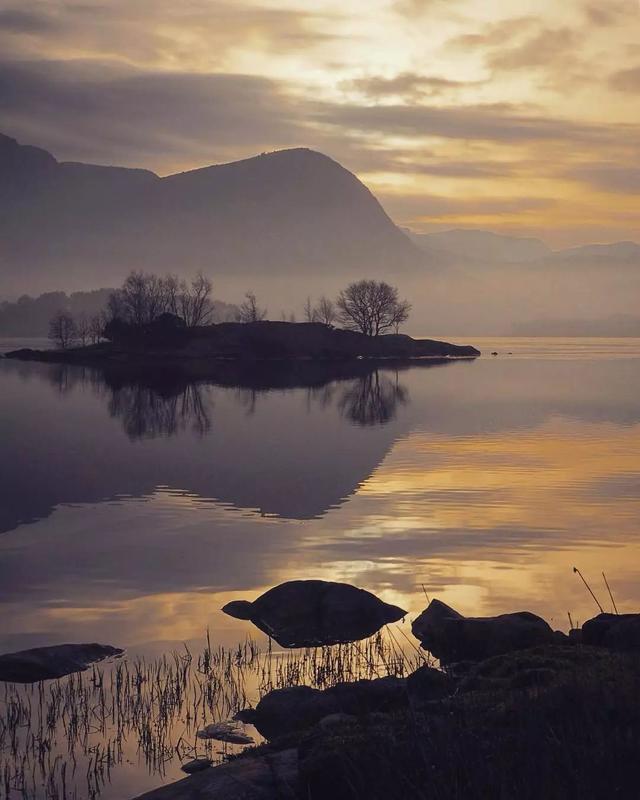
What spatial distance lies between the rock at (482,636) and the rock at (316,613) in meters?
1.46

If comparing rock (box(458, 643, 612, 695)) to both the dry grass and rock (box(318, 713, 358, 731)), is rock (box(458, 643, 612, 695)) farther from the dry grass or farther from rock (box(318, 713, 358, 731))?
rock (box(318, 713, 358, 731))

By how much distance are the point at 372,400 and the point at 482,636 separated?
6152cm

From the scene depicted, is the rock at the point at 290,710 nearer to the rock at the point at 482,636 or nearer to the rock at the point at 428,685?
the rock at the point at 428,685

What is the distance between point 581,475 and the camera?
3644 centimetres

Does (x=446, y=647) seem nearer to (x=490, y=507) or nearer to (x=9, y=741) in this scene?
(x=9, y=741)

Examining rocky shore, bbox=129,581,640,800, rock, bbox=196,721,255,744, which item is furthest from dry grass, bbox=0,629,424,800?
rocky shore, bbox=129,581,640,800

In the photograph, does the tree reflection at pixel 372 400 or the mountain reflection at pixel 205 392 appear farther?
the tree reflection at pixel 372 400

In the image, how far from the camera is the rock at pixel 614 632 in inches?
584

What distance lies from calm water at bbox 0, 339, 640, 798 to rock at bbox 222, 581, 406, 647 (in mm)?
597

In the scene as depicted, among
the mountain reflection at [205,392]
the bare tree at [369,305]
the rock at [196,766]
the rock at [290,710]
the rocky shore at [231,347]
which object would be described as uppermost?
the bare tree at [369,305]

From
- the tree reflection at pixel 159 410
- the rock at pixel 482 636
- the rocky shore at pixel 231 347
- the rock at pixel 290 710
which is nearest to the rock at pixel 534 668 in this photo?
the rock at pixel 482 636

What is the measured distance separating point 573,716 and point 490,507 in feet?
65.2

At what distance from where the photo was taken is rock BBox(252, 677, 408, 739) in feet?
45.0

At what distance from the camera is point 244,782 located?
34.0ft
